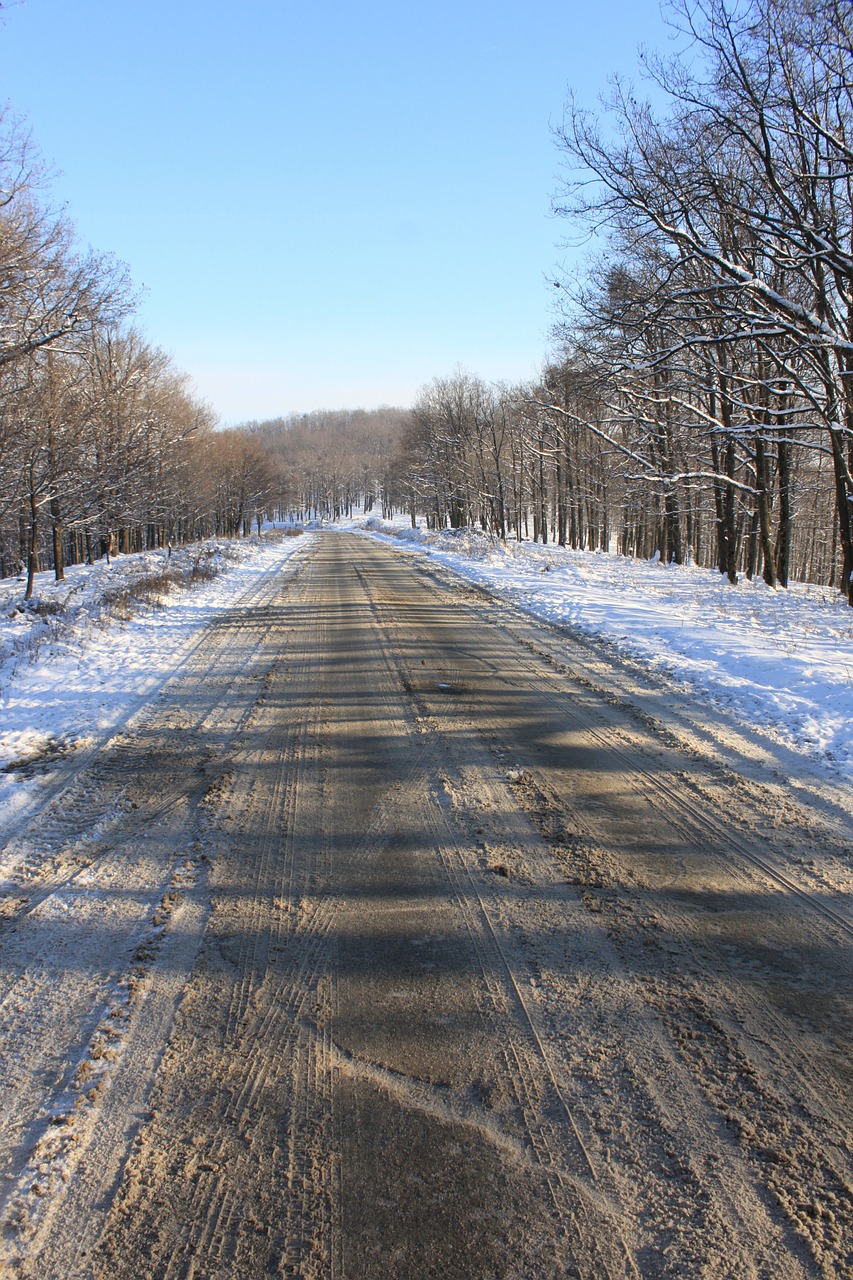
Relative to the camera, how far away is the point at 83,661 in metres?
9.16

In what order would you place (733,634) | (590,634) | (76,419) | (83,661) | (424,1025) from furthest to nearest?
1. (76,419)
2. (590,634)
3. (733,634)
4. (83,661)
5. (424,1025)

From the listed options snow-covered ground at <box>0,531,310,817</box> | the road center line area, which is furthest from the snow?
the road center line area

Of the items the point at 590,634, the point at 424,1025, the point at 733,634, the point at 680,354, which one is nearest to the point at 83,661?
the point at 590,634

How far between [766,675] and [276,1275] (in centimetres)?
782

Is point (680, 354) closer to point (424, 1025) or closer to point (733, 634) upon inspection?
point (733, 634)

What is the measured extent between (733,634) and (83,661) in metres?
9.53

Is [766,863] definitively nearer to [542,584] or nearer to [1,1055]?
[1,1055]

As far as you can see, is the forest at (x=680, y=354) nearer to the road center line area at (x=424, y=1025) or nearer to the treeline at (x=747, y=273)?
the treeline at (x=747, y=273)

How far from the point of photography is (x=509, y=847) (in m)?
4.25

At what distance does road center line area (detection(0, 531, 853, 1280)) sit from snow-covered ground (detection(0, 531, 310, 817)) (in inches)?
43.3

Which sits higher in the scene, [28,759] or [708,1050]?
[28,759]

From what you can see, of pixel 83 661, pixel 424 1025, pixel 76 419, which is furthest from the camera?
pixel 76 419

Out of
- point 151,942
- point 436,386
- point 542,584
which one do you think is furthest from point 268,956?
point 436,386

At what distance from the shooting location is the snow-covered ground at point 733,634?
6770 mm
